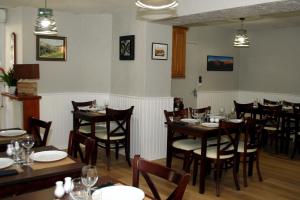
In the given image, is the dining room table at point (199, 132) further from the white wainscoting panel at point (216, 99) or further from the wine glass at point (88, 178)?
the white wainscoting panel at point (216, 99)

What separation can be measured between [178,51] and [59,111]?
2410 millimetres

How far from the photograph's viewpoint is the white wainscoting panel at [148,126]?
5.15 meters

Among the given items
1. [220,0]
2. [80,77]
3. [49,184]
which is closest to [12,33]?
[80,77]

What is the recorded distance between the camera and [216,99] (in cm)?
767

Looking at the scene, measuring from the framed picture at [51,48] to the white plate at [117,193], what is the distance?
4.09 meters

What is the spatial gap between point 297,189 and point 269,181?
37 cm

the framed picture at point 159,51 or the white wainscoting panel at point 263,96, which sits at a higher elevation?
the framed picture at point 159,51

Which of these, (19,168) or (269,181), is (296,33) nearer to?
(269,181)

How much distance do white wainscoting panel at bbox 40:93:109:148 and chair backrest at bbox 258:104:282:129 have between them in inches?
115

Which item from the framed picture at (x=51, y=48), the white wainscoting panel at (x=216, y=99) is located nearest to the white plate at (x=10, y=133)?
the framed picture at (x=51, y=48)

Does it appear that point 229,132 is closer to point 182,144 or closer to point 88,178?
point 182,144

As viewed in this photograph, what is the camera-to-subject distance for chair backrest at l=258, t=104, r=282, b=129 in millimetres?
5731

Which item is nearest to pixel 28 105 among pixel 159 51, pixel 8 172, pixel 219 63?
pixel 159 51

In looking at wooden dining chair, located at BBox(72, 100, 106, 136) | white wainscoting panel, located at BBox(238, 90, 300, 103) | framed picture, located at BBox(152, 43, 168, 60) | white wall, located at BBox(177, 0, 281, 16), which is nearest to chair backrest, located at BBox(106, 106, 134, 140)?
wooden dining chair, located at BBox(72, 100, 106, 136)
